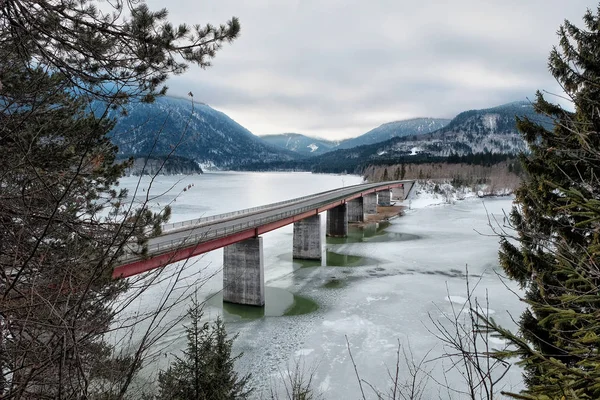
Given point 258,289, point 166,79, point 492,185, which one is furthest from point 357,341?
point 492,185

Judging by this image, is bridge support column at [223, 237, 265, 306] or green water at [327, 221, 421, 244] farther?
green water at [327, 221, 421, 244]

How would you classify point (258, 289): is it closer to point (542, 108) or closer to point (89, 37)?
point (542, 108)

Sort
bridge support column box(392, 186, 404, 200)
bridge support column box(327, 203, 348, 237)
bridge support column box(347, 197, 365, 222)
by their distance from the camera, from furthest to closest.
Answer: bridge support column box(392, 186, 404, 200) → bridge support column box(347, 197, 365, 222) → bridge support column box(327, 203, 348, 237)

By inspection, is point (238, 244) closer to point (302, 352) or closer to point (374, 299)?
point (374, 299)

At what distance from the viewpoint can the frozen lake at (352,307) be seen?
1681 cm

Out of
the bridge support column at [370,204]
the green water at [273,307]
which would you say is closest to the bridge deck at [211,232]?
the green water at [273,307]

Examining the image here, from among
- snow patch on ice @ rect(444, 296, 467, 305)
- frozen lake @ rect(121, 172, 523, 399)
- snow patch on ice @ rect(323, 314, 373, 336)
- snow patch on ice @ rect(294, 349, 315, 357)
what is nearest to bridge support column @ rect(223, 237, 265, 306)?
frozen lake @ rect(121, 172, 523, 399)

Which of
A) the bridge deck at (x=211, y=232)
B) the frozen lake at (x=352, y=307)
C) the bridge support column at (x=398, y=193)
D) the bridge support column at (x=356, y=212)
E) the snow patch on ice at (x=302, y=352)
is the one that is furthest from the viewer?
the bridge support column at (x=398, y=193)

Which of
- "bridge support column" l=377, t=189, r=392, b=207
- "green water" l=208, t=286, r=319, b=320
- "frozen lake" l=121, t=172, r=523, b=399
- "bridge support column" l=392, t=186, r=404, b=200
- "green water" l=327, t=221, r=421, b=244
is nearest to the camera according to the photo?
"frozen lake" l=121, t=172, r=523, b=399

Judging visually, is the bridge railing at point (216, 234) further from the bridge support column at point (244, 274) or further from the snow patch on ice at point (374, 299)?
the snow patch on ice at point (374, 299)

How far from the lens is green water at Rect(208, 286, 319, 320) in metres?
24.8

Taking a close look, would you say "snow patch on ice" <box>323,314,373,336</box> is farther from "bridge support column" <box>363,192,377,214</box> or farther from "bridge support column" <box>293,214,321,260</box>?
"bridge support column" <box>363,192,377,214</box>

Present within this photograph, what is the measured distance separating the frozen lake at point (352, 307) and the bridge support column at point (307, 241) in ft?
4.33

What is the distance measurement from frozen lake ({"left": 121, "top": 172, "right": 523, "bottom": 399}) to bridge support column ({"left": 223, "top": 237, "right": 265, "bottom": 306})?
88 centimetres
